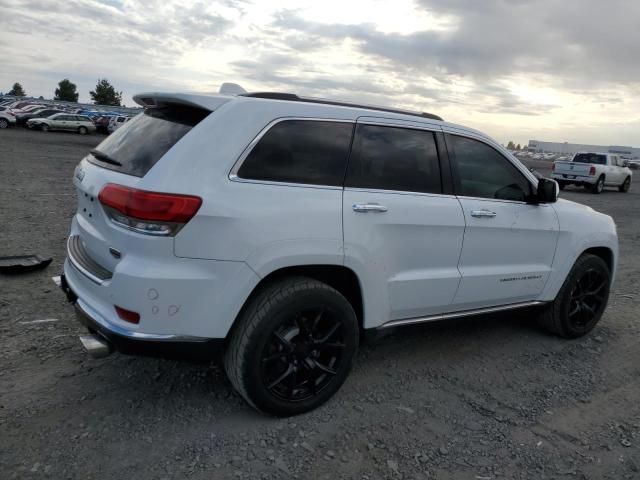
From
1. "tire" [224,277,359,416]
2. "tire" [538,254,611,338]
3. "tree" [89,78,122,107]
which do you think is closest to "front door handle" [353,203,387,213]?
"tire" [224,277,359,416]

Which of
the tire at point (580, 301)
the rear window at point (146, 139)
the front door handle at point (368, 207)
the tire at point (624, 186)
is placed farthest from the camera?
the tire at point (624, 186)

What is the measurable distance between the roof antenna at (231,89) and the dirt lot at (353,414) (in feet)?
6.25

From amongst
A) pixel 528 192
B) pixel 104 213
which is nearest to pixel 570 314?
pixel 528 192

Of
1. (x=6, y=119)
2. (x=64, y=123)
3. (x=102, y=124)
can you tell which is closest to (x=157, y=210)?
(x=6, y=119)

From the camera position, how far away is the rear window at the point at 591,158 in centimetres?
2216

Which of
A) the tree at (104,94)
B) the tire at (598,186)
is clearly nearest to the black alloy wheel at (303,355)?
the tire at (598,186)

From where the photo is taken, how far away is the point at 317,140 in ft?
10.9

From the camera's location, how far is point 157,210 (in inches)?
108

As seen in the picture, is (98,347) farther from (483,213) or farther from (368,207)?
(483,213)

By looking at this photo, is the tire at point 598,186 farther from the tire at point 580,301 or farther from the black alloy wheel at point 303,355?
the black alloy wheel at point 303,355

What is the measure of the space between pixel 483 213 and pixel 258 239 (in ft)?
6.04

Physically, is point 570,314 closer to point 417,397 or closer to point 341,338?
point 417,397

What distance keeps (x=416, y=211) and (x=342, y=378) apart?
3.88ft

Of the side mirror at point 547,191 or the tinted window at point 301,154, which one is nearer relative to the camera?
the tinted window at point 301,154
